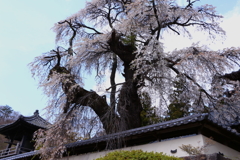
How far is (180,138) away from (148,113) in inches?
204

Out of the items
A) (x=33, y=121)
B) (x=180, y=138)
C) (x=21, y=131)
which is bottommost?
(x=180, y=138)

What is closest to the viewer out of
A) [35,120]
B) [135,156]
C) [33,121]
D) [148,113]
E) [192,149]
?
[135,156]

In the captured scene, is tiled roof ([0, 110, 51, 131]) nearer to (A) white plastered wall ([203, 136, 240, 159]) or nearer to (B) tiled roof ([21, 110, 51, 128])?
(B) tiled roof ([21, 110, 51, 128])

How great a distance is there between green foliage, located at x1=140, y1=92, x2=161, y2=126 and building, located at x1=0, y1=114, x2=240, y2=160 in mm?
3300

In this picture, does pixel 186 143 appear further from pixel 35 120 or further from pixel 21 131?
pixel 35 120

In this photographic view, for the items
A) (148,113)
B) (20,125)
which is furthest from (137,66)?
(20,125)

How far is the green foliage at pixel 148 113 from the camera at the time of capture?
424 inches

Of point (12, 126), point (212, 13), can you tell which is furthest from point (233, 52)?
point (12, 126)

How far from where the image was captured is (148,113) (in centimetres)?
1135

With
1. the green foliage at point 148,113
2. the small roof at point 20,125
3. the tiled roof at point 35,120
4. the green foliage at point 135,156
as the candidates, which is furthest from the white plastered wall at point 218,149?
the tiled roof at point 35,120

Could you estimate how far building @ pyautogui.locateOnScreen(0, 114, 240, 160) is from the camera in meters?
5.84

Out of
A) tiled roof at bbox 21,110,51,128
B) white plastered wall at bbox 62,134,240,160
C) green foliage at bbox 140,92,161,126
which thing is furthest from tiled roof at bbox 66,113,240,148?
tiled roof at bbox 21,110,51,128

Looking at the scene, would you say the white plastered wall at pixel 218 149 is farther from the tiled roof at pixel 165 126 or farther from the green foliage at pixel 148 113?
the green foliage at pixel 148 113

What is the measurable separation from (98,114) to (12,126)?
738cm
